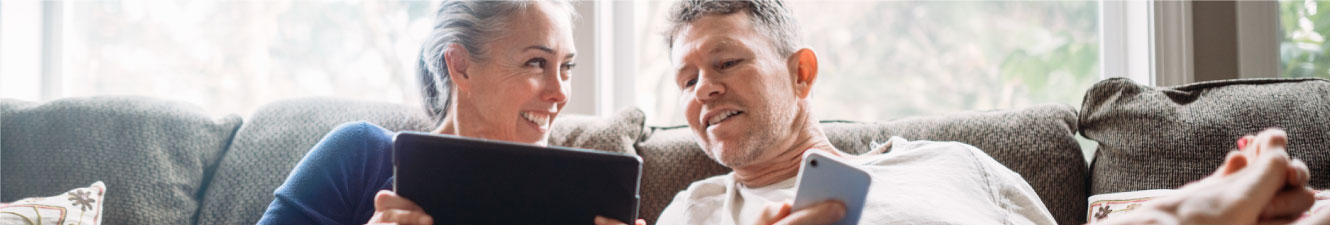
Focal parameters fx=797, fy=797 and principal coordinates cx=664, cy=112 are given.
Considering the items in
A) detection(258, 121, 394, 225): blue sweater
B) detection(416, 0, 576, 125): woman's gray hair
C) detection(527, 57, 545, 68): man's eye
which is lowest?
detection(258, 121, 394, 225): blue sweater

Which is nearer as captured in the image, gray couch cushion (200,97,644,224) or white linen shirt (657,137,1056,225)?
white linen shirt (657,137,1056,225)

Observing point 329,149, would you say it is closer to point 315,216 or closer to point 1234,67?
point 315,216

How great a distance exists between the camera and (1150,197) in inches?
53.4

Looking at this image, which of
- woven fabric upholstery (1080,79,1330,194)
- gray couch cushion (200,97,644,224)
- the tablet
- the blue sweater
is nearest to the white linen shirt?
woven fabric upholstery (1080,79,1330,194)

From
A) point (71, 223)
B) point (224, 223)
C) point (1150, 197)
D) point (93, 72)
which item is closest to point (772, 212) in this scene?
point (1150, 197)

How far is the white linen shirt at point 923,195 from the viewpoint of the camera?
133 centimetres

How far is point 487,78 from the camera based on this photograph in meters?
1.53

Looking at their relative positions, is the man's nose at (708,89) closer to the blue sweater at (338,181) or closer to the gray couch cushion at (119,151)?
the blue sweater at (338,181)

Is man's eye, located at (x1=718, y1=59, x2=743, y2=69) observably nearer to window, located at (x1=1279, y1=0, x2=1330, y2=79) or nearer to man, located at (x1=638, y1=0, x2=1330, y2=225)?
man, located at (x1=638, y1=0, x2=1330, y2=225)

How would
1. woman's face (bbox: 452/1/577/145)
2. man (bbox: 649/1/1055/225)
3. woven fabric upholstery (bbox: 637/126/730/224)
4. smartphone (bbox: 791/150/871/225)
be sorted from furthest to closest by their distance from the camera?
woven fabric upholstery (bbox: 637/126/730/224), woman's face (bbox: 452/1/577/145), man (bbox: 649/1/1055/225), smartphone (bbox: 791/150/871/225)

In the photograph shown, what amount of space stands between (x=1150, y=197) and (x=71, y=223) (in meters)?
2.04

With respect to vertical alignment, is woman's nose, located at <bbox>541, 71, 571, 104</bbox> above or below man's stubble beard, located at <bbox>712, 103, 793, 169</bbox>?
above

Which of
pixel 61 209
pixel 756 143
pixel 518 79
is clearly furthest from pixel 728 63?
pixel 61 209

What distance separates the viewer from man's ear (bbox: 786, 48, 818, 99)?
5.58ft
